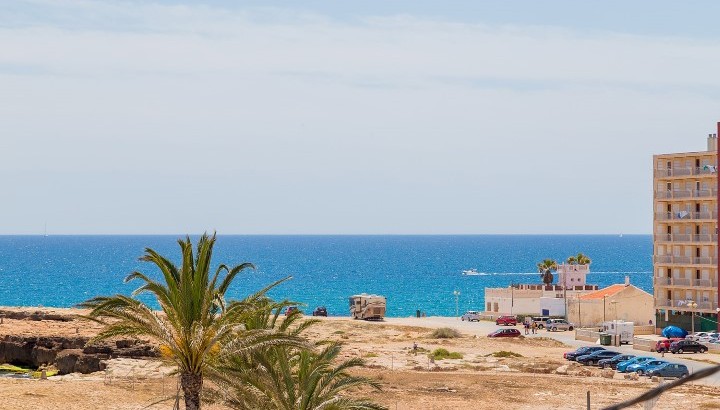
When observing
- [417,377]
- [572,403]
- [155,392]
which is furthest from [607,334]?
[155,392]

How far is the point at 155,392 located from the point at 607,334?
42.6 m

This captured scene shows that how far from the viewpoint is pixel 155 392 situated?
63094mm

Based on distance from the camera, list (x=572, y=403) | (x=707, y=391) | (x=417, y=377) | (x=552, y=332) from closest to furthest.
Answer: (x=572, y=403) < (x=707, y=391) < (x=417, y=377) < (x=552, y=332)

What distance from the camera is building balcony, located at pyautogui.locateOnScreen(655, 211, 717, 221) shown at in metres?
92.2

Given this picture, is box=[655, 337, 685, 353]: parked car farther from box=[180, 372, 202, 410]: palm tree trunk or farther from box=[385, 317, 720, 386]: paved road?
box=[180, 372, 202, 410]: palm tree trunk

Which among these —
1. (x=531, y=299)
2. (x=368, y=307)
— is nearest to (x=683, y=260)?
(x=531, y=299)

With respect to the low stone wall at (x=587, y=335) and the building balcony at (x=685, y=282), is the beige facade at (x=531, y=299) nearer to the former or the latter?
the low stone wall at (x=587, y=335)

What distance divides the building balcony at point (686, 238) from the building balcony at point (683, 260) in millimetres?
1488

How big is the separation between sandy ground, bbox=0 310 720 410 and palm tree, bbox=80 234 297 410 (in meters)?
16.4

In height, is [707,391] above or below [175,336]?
below

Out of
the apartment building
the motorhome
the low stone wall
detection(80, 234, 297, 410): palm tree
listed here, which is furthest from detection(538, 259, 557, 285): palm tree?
detection(80, 234, 297, 410): palm tree

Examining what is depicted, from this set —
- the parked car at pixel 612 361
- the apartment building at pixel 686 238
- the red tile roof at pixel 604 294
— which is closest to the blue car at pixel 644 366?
the parked car at pixel 612 361

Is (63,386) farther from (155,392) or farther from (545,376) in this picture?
(545,376)

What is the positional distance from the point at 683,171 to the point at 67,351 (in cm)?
5328
